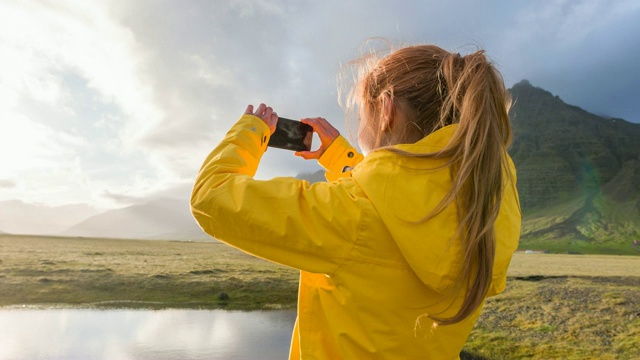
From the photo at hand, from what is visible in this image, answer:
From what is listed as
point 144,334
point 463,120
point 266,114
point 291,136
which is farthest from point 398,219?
point 144,334

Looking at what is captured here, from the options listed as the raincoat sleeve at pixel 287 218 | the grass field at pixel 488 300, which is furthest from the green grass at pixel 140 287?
the raincoat sleeve at pixel 287 218

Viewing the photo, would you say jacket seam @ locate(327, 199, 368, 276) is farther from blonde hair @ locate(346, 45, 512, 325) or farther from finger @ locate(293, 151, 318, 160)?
finger @ locate(293, 151, 318, 160)

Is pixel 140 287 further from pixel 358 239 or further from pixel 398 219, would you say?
pixel 398 219

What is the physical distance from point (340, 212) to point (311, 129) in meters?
1.10

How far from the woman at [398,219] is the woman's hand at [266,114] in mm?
172

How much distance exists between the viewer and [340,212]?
1598 millimetres

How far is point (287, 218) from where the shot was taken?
5.24 ft

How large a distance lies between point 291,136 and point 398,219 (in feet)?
3.41

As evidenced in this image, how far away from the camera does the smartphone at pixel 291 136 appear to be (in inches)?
94.2

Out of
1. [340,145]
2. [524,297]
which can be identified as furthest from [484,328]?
[340,145]

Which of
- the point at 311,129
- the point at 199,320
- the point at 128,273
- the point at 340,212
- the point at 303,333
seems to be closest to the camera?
the point at 340,212

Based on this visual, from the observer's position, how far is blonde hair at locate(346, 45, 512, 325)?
166cm

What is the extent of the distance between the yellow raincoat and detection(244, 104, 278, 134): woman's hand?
0.36 m

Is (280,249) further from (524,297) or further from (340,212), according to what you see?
(524,297)
